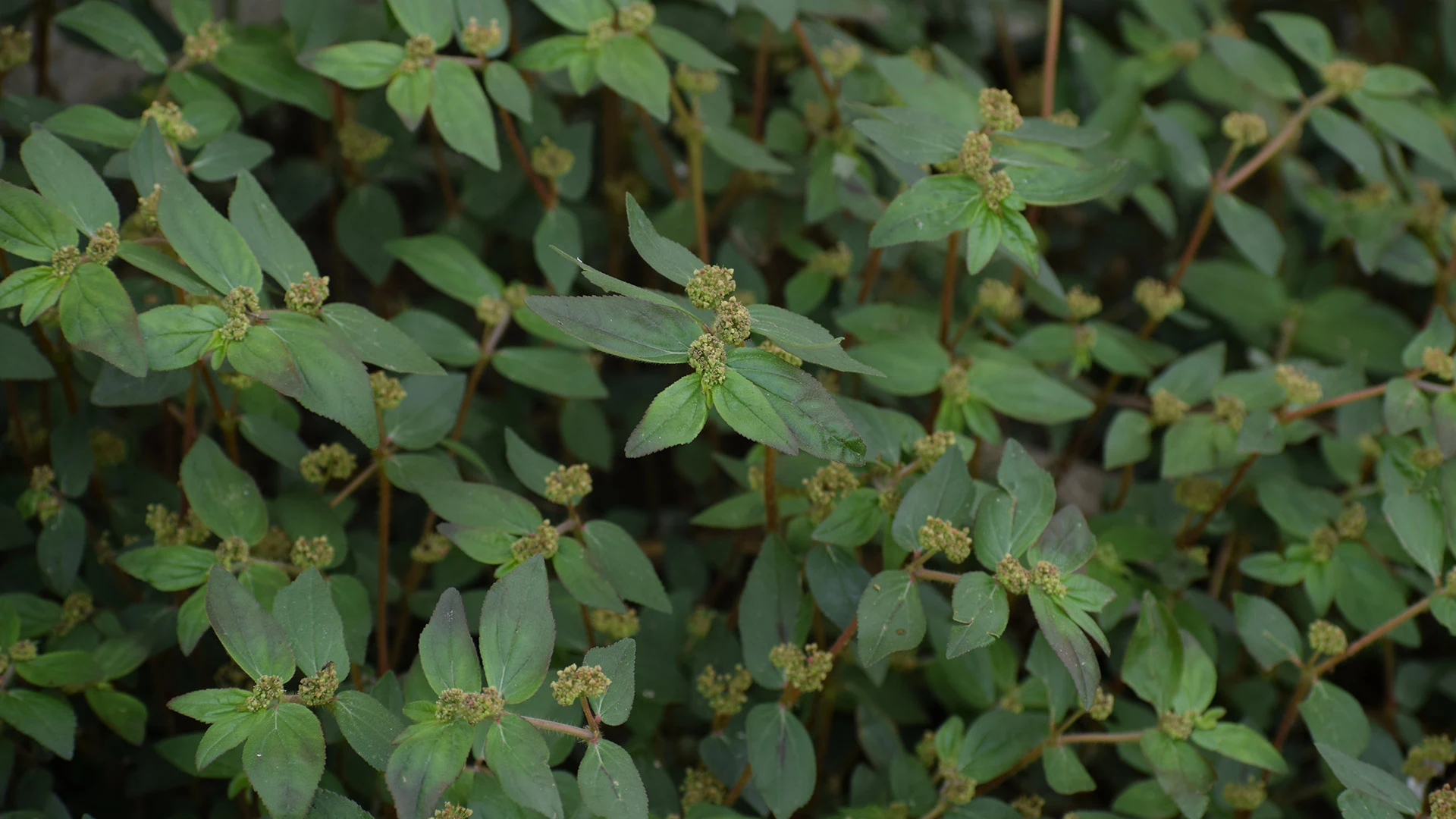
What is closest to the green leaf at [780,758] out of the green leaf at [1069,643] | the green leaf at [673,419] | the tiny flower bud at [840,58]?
the green leaf at [1069,643]

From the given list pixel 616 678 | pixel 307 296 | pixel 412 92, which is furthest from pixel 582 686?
pixel 412 92

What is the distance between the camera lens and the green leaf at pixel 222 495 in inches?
62.1

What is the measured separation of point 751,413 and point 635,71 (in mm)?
809

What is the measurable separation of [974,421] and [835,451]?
2.17 ft

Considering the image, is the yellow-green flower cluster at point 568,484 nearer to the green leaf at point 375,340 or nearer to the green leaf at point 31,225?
the green leaf at point 375,340

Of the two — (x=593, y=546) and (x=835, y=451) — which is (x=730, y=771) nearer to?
(x=593, y=546)

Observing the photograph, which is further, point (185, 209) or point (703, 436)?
point (703, 436)

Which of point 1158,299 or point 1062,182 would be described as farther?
point 1158,299

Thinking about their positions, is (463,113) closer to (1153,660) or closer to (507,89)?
(507,89)

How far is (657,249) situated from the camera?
52.1 inches

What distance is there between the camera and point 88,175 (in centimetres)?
148

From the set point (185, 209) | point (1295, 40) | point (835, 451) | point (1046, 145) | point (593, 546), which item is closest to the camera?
point (835, 451)

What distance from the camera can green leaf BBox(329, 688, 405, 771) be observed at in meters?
1.30

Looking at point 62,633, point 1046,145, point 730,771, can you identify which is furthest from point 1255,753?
Answer: point 62,633
